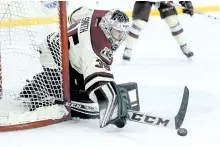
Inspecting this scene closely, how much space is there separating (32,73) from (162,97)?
647mm

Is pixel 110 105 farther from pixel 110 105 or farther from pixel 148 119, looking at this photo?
pixel 148 119

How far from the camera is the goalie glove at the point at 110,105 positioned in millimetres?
1716

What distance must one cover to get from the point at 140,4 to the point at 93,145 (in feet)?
5.17

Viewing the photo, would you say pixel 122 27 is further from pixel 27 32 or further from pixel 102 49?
pixel 27 32

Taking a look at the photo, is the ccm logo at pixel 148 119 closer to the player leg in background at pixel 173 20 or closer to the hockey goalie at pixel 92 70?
the hockey goalie at pixel 92 70

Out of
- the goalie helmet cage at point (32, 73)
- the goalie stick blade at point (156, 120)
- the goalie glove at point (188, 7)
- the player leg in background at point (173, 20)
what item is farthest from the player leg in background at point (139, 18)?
the goalie stick blade at point (156, 120)

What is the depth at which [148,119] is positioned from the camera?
1.73 meters

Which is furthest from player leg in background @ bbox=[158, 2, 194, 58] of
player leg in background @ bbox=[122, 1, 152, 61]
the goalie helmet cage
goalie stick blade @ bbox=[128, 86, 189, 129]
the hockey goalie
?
goalie stick blade @ bbox=[128, 86, 189, 129]

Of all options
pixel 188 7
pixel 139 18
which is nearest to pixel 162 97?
pixel 139 18

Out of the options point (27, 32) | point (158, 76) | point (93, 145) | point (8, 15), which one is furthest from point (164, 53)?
point (93, 145)

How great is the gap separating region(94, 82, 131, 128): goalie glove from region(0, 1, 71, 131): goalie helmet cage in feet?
0.58

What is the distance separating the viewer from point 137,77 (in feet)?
9.15

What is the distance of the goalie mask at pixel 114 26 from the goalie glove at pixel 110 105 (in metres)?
0.18

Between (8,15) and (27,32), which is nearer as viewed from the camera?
(8,15)
